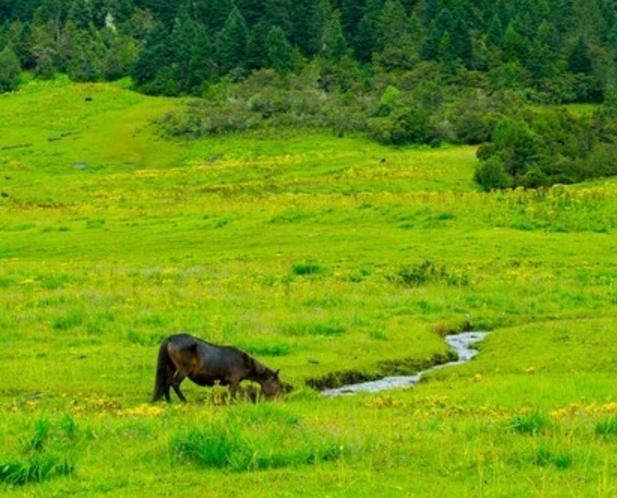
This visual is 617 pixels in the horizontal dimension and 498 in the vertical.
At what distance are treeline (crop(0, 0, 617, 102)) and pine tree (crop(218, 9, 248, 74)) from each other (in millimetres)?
132

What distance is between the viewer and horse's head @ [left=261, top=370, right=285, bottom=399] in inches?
779

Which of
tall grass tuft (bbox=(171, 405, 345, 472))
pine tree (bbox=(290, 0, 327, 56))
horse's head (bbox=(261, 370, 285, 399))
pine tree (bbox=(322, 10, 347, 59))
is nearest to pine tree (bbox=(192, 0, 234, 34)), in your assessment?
pine tree (bbox=(290, 0, 327, 56))

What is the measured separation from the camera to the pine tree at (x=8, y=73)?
140 metres

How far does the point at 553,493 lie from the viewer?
1035cm

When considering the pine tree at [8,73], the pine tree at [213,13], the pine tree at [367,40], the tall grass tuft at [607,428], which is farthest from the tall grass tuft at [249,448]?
the pine tree at [213,13]

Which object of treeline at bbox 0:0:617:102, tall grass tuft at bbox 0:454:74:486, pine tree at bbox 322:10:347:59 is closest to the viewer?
tall grass tuft at bbox 0:454:74:486

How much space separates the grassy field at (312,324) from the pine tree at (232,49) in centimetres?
5464

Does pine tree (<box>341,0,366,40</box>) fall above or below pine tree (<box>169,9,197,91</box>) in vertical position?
above

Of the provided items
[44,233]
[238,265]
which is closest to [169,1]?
[44,233]

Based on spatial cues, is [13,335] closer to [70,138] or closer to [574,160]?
[574,160]

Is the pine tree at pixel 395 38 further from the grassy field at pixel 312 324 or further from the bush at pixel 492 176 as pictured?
the bush at pixel 492 176

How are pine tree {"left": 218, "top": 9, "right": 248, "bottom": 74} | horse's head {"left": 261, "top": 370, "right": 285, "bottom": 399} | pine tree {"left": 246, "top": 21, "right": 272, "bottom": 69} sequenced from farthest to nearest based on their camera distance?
pine tree {"left": 218, "top": 9, "right": 248, "bottom": 74}, pine tree {"left": 246, "top": 21, "right": 272, "bottom": 69}, horse's head {"left": 261, "top": 370, "right": 285, "bottom": 399}

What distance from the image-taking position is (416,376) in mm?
24656

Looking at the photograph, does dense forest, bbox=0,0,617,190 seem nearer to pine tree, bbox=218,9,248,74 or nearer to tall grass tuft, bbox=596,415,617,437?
pine tree, bbox=218,9,248,74
